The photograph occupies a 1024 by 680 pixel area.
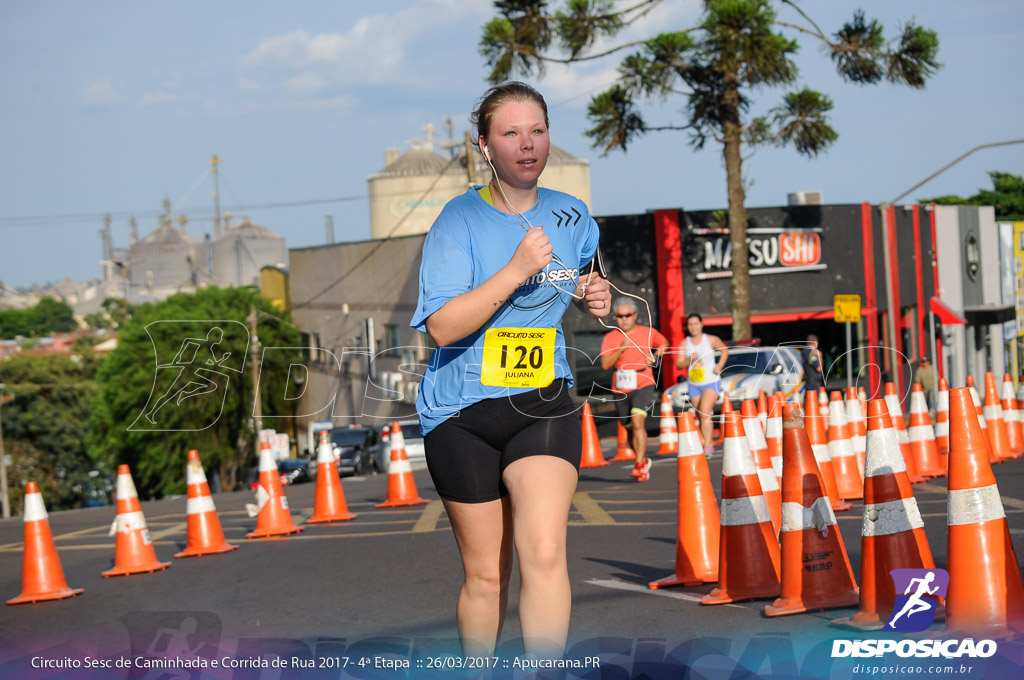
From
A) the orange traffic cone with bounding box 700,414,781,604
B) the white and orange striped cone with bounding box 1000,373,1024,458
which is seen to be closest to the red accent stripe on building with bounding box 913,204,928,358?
the white and orange striped cone with bounding box 1000,373,1024,458

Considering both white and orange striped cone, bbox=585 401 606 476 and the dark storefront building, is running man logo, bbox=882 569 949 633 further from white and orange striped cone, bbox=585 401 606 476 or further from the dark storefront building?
the dark storefront building

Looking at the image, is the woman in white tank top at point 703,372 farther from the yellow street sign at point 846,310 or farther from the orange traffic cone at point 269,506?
the yellow street sign at point 846,310

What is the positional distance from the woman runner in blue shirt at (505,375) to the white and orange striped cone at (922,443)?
8.04 meters

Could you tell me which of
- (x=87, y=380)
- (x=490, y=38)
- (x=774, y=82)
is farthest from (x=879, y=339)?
(x=87, y=380)

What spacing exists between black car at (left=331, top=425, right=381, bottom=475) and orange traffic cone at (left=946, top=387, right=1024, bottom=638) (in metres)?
22.1

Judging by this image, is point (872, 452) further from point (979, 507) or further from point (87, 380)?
point (87, 380)

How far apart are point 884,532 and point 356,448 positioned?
25.8 m

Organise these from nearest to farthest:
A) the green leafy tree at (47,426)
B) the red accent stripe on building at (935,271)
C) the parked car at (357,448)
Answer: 1. the parked car at (357,448)
2. the red accent stripe on building at (935,271)
3. the green leafy tree at (47,426)

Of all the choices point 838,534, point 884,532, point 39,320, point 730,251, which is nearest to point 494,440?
point 884,532

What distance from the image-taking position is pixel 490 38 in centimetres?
2628

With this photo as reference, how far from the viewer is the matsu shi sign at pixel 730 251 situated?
33875 millimetres

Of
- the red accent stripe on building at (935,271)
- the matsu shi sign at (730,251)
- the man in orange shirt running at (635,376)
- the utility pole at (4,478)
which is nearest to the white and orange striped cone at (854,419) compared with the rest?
the man in orange shirt running at (635,376)

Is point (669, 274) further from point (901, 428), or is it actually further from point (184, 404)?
point (901, 428)

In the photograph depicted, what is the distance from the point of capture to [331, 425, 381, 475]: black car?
28.0m
